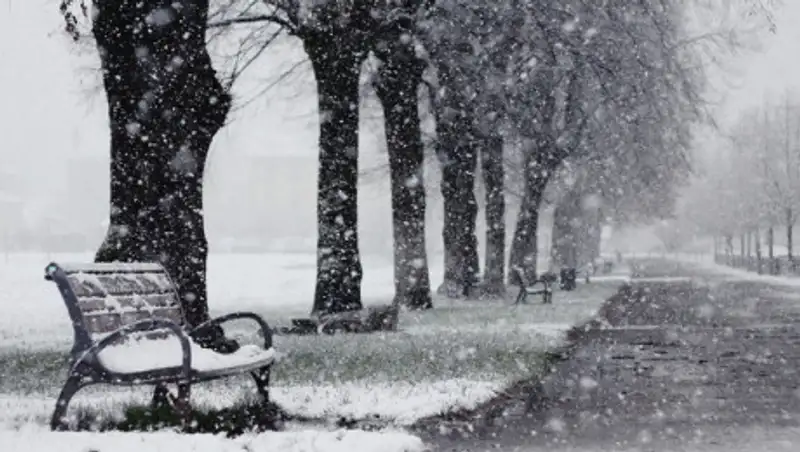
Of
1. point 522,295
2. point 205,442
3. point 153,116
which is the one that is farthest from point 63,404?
point 522,295

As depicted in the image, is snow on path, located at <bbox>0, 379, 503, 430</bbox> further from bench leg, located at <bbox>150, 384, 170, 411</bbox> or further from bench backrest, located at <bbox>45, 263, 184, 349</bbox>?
bench backrest, located at <bbox>45, 263, 184, 349</bbox>

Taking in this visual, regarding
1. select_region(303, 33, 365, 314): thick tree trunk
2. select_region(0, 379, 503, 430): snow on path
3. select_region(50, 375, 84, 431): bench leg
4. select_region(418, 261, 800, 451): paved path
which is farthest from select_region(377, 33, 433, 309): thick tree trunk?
select_region(50, 375, 84, 431): bench leg

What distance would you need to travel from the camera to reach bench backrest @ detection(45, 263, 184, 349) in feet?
23.1

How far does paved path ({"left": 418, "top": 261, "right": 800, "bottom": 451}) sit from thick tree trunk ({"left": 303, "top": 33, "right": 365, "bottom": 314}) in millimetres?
3756

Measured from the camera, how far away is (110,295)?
25.4ft

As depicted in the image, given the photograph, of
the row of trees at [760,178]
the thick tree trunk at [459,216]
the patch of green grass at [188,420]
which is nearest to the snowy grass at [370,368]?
the patch of green grass at [188,420]

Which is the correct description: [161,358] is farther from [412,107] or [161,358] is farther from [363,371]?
[412,107]

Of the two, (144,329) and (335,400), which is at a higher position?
(144,329)

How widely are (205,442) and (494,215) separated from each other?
999 inches

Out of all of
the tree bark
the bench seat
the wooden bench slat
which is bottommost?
the bench seat

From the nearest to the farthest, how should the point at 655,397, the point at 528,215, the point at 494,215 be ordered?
the point at 655,397
the point at 494,215
the point at 528,215

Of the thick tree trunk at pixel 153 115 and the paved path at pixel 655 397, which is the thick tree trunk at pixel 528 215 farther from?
the thick tree trunk at pixel 153 115

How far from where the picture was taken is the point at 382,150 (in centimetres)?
3747

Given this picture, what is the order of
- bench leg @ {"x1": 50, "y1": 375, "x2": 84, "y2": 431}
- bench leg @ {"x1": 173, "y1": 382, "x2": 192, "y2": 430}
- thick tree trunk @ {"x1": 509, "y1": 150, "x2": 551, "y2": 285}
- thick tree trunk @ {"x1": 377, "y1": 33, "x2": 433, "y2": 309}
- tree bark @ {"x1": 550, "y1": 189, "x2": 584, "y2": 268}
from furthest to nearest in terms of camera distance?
tree bark @ {"x1": 550, "y1": 189, "x2": 584, "y2": 268}, thick tree trunk @ {"x1": 509, "y1": 150, "x2": 551, "y2": 285}, thick tree trunk @ {"x1": 377, "y1": 33, "x2": 433, "y2": 309}, bench leg @ {"x1": 173, "y1": 382, "x2": 192, "y2": 430}, bench leg @ {"x1": 50, "y1": 375, "x2": 84, "y2": 431}
